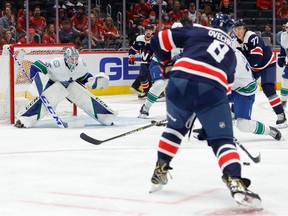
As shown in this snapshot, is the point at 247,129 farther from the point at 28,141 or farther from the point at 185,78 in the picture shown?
the point at 185,78

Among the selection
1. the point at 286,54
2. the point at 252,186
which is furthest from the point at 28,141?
the point at 286,54

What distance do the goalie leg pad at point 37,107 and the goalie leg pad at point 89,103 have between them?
0.61ft

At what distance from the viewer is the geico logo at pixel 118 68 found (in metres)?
11.6

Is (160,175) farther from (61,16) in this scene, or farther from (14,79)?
(61,16)

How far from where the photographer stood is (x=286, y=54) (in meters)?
8.67

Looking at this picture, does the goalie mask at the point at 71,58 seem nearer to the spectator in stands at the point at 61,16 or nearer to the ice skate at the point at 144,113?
the ice skate at the point at 144,113

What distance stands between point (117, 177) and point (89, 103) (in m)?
3.04

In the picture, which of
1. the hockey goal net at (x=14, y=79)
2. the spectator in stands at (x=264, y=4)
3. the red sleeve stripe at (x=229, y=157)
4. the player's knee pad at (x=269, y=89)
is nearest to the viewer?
the red sleeve stripe at (x=229, y=157)

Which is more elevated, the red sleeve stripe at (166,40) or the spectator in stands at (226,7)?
the red sleeve stripe at (166,40)

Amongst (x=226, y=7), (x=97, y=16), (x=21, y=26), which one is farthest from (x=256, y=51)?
(x=226, y=7)

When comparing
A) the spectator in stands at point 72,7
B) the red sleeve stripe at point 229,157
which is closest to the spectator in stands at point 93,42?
the spectator in stands at point 72,7

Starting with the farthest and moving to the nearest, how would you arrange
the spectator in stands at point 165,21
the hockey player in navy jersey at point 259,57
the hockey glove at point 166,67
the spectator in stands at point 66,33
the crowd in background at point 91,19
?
1. the spectator in stands at point 165,21
2. the spectator in stands at point 66,33
3. the crowd in background at point 91,19
4. the hockey player in navy jersey at point 259,57
5. the hockey glove at point 166,67

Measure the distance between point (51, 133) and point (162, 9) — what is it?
6312mm

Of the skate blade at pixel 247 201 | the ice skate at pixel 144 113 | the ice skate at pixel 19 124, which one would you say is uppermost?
the skate blade at pixel 247 201
